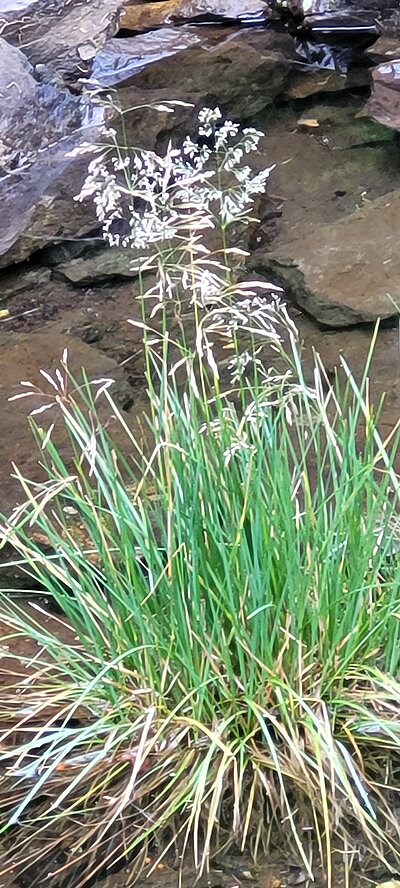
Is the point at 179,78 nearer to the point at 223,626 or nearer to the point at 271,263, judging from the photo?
the point at 271,263

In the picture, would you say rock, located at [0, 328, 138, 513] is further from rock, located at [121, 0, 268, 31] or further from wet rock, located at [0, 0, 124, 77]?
rock, located at [121, 0, 268, 31]

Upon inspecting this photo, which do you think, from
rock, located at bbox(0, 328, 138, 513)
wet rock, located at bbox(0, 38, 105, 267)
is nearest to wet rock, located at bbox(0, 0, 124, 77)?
wet rock, located at bbox(0, 38, 105, 267)

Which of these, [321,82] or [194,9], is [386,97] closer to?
[321,82]

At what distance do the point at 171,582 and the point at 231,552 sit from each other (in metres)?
0.12

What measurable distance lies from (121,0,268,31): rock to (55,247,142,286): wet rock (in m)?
2.39

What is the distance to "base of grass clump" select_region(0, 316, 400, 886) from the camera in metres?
1.59

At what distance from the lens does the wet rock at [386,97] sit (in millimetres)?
3990

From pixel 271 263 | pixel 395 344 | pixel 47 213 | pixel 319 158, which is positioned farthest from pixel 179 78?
pixel 395 344

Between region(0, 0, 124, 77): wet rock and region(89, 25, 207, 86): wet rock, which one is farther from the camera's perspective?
region(89, 25, 207, 86): wet rock

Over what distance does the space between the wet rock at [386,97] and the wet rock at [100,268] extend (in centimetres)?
126

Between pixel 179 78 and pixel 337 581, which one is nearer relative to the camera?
pixel 337 581

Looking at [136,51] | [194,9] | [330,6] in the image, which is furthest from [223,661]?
[194,9]

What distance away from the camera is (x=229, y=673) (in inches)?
64.4

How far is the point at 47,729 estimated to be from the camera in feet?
5.44
